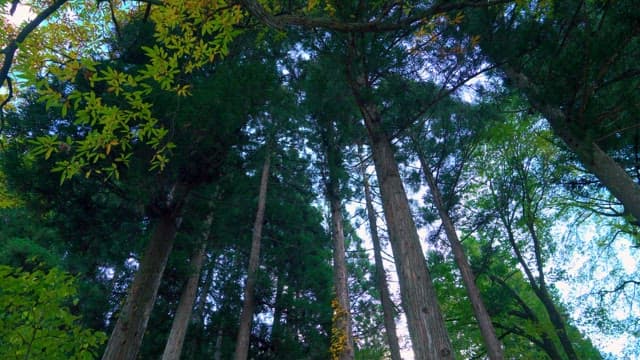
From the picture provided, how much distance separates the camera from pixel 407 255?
11.4 ft

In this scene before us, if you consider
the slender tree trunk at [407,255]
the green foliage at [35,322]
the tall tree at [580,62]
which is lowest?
the green foliage at [35,322]

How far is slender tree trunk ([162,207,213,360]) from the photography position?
6.34 meters

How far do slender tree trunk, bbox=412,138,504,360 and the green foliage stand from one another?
669 centimetres

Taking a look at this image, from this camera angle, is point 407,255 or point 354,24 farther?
point 407,255

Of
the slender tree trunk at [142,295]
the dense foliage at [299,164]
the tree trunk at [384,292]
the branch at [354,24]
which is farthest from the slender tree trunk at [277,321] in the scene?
the branch at [354,24]

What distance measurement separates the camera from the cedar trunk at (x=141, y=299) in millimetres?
4035

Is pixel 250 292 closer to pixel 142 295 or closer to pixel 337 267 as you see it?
pixel 337 267

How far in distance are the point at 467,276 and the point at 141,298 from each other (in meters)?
6.07

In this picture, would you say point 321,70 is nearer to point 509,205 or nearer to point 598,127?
point 598,127

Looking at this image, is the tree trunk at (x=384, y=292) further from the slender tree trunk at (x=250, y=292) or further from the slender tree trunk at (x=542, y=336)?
the slender tree trunk at (x=542, y=336)

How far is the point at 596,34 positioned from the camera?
356 centimetres

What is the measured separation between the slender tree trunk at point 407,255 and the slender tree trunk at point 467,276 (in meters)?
4.31

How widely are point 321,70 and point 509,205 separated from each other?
720cm

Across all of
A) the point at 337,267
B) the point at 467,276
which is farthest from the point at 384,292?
the point at 467,276
